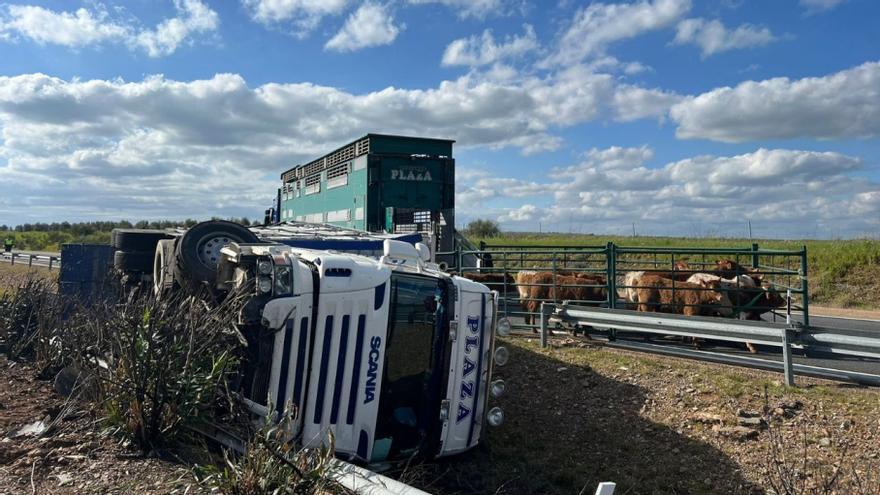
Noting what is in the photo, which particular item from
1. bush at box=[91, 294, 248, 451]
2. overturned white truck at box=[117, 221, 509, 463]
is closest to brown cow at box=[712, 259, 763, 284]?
overturned white truck at box=[117, 221, 509, 463]

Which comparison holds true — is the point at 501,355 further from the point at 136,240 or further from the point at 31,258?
the point at 31,258

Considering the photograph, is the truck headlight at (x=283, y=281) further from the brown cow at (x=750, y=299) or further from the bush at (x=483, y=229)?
the bush at (x=483, y=229)

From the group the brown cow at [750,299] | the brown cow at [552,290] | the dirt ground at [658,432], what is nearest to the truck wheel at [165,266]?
the dirt ground at [658,432]

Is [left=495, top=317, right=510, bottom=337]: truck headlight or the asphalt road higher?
[left=495, top=317, right=510, bottom=337]: truck headlight

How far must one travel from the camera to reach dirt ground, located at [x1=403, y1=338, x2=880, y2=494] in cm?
617

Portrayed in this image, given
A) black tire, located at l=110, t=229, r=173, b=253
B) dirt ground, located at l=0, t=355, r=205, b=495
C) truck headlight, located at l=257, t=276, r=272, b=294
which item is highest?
black tire, located at l=110, t=229, r=173, b=253

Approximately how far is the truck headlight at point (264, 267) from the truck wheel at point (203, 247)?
1484 millimetres

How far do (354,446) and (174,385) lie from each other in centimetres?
148

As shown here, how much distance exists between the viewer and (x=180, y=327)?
14.3ft

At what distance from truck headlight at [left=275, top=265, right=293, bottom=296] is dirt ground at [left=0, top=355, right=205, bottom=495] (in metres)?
1.42

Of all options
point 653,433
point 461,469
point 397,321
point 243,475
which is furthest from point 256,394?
point 653,433

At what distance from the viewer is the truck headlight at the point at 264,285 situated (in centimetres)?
481

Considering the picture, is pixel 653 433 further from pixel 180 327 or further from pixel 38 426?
pixel 38 426

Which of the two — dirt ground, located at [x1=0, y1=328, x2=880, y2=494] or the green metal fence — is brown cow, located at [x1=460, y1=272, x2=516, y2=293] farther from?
dirt ground, located at [x1=0, y1=328, x2=880, y2=494]
